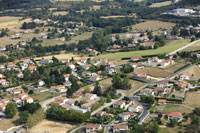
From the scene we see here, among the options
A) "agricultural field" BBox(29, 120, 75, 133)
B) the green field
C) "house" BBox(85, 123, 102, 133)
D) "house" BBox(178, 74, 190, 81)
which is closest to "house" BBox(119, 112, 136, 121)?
"house" BBox(85, 123, 102, 133)

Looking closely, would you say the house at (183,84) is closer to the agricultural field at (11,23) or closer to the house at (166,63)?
the house at (166,63)

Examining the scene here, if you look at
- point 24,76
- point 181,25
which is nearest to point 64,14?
point 181,25

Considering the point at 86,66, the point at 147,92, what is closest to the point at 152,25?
the point at 86,66

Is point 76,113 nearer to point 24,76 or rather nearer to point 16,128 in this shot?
point 16,128

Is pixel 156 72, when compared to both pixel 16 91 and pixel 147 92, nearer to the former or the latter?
pixel 147 92

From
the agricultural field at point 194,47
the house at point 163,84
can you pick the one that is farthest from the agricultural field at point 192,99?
the agricultural field at point 194,47

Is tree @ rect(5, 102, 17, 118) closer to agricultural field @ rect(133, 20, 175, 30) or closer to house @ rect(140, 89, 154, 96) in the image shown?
house @ rect(140, 89, 154, 96)
